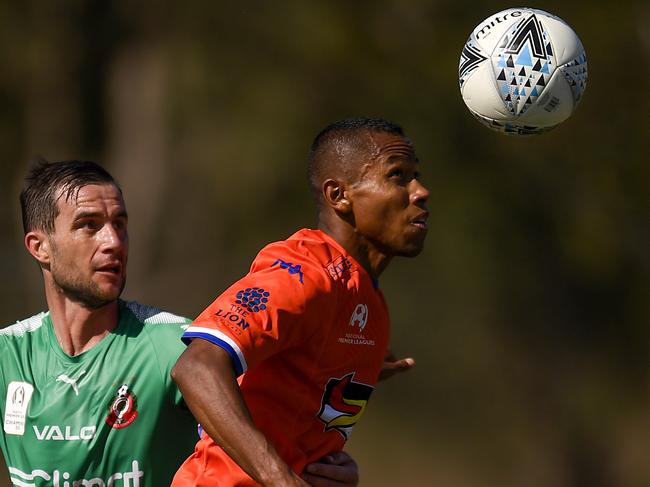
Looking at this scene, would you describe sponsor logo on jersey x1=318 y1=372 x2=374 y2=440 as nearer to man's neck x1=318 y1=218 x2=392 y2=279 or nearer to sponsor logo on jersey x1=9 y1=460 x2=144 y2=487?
man's neck x1=318 y1=218 x2=392 y2=279

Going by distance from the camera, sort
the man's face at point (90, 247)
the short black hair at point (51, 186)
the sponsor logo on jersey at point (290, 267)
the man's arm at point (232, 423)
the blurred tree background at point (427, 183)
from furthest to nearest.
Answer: the blurred tree background at point (427, 183)
the short black hair at point (51, 186)
the man's face at point (90, 247)
the sponsor logo on jersey at point (290, 267)
the man's arm at point (232, 423)

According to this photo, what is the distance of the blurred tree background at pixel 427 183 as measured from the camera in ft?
44.8

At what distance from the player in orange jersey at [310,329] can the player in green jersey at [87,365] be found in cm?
51

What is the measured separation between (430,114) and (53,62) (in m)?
4.71

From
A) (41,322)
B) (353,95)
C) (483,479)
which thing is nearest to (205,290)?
(353,95)

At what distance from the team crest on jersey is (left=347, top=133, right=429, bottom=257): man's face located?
3.83ft

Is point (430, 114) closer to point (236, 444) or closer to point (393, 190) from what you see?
point (393, 190)

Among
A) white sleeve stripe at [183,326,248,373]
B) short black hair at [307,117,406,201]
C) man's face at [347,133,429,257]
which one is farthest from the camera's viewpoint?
short black hair at [307,117,406,201]

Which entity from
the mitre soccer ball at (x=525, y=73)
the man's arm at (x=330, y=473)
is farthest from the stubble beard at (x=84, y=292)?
the mitre soccer ball at (x=525, y=73)

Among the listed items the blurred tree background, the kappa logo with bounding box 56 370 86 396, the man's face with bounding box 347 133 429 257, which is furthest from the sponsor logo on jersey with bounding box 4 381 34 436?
the blurred tree background

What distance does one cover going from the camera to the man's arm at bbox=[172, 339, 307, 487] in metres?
3.72

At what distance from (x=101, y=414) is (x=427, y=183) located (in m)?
10.4

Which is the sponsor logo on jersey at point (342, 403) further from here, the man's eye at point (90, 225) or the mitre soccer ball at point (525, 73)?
the mitre soccer ball at point (525, 73)

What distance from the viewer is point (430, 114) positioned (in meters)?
14.3
